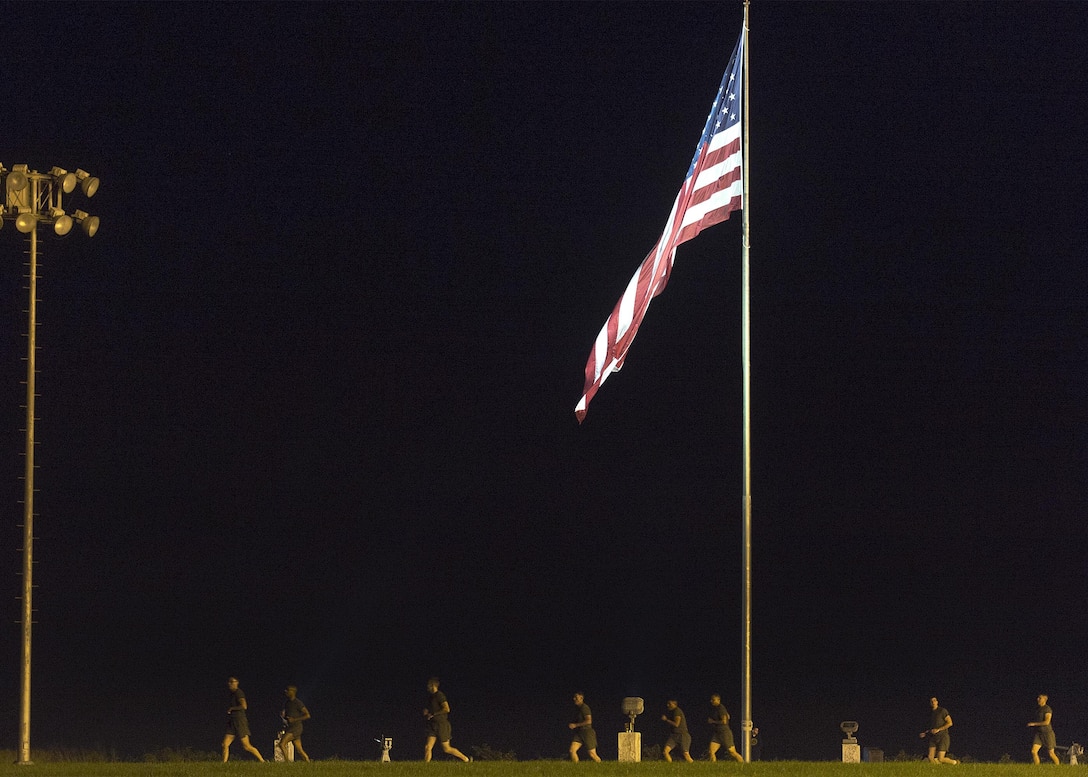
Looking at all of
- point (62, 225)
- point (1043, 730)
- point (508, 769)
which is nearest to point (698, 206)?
point (508, 769)

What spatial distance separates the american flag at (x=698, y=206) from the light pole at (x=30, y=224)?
874 centimetres

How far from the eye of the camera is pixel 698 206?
76.2ft

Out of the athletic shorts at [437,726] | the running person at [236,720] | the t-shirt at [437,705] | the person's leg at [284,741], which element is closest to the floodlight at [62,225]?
the running person at [236,720]

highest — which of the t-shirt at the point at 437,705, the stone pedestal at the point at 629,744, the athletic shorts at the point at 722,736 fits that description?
the t-shirt at the point at 437,705

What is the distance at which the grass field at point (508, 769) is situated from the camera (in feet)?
72.5

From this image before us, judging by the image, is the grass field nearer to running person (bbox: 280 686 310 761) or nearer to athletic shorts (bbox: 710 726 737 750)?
running person (bbox: 280 686 310 761)

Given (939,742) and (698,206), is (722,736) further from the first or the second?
(698,206)

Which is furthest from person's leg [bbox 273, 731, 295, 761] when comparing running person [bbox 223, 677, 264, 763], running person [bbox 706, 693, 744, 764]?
running person [bbox 706, 693, 744, 764]

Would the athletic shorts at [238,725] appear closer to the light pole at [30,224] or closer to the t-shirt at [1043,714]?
the light pole at [30,224]

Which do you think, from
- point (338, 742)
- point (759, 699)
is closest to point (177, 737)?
point (338, 742)

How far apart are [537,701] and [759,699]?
33.4ft

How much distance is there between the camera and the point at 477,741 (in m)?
51.3

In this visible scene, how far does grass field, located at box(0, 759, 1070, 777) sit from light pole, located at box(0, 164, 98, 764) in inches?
55.9

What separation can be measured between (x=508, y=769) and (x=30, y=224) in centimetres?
1138
